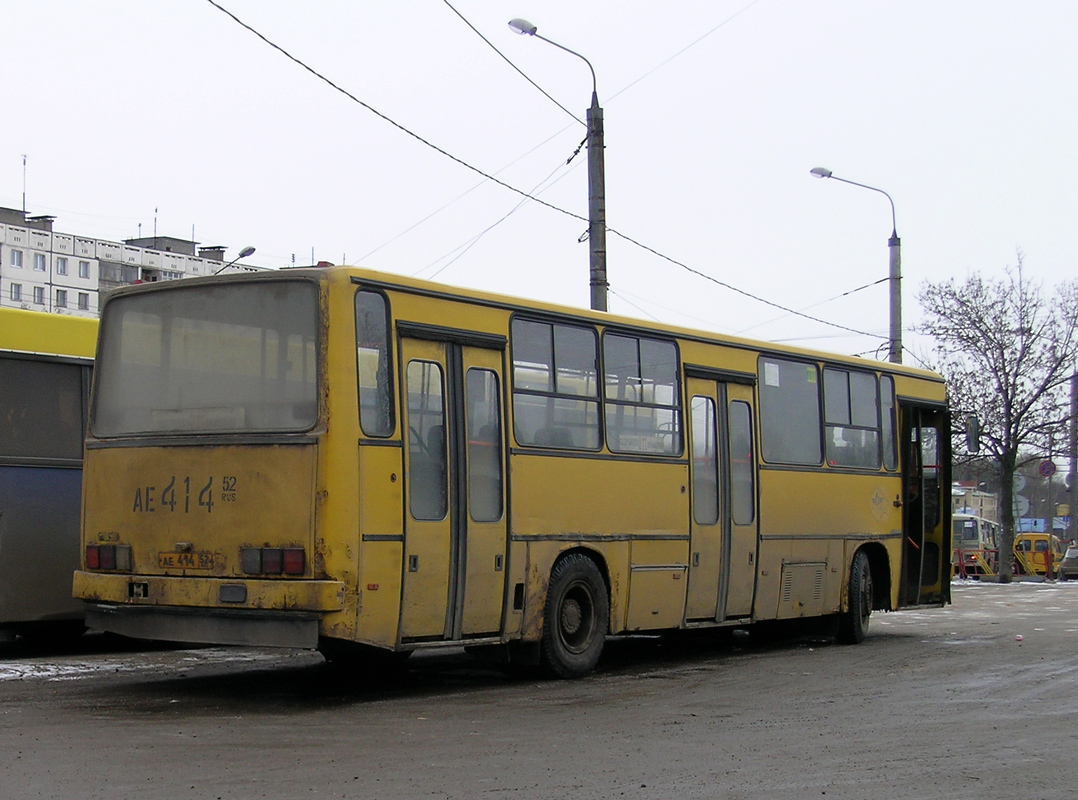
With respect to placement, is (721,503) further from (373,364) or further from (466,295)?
(373,364)

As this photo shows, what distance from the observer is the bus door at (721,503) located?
1395 centimetres

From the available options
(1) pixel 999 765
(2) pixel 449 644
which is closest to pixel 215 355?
(2) pixel 449 644

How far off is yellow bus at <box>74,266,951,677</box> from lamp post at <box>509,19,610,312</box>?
201 inches

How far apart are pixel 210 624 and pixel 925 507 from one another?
408 inches

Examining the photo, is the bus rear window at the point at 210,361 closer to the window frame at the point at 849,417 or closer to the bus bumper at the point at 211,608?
the bus bumper at the point at 211,608

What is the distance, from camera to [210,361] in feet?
34.9

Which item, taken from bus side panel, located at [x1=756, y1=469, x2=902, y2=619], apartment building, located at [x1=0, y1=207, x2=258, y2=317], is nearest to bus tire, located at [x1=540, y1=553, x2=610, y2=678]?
bus side panel, located at [x1=756, y1=469, x2=902, y2=619]

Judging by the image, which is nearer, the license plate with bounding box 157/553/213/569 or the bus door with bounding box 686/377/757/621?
the license plate with bounding box 157/553/213/569

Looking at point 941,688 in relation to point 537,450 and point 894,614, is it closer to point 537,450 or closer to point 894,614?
point 537,450

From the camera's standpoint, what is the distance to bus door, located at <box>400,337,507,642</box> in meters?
10.6

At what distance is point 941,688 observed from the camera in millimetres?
11805

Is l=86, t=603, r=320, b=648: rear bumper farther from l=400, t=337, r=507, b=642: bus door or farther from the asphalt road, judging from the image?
l=400, t=337, r=507, b=642: bus door

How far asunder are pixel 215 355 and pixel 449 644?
8.74ft

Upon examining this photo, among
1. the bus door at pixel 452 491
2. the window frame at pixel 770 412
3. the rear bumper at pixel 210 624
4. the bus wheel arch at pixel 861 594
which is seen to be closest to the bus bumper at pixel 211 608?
the rear bumper at pixel 210 624
